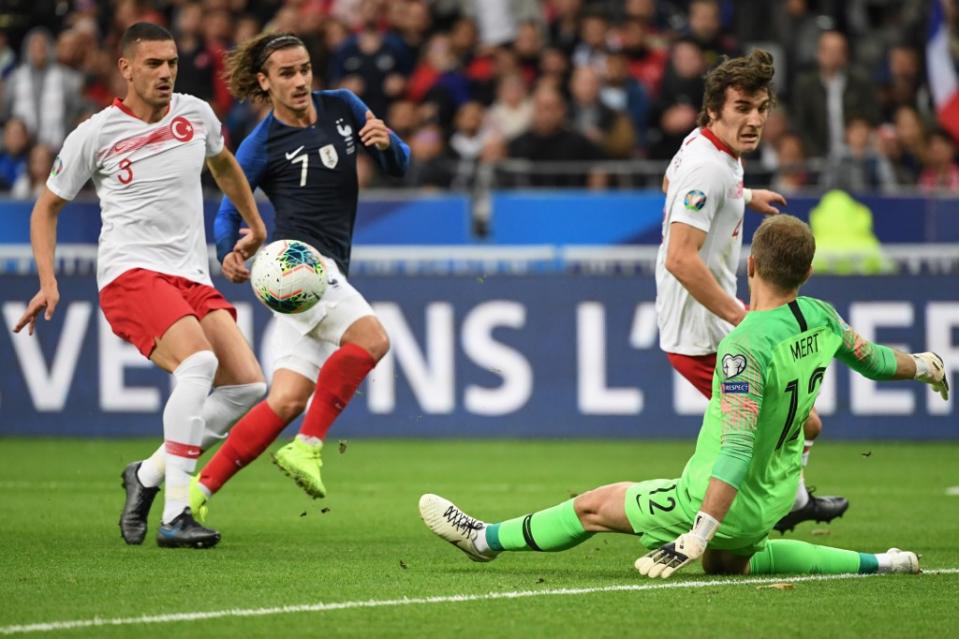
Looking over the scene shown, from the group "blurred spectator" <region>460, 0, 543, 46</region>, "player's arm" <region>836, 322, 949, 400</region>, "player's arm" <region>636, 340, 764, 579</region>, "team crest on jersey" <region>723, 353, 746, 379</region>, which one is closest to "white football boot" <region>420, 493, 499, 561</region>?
"player's arm" <region>636, 340, 764, 579</region>

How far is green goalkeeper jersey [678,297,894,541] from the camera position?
20.9ft

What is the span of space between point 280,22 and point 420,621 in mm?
12966

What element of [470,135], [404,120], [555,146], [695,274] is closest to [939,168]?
[555,146]

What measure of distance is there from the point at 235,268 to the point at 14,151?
9313 millimetres

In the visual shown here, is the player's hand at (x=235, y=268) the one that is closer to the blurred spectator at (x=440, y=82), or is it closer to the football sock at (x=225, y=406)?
the football sock at (x=225, y=406)

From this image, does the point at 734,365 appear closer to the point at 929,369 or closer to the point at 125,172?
the point at 929,369

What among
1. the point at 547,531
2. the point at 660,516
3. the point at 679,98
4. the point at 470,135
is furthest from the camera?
the point at 470,135

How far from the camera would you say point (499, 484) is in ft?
37.1

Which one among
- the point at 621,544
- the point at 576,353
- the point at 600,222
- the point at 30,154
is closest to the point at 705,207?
the point at 621,544

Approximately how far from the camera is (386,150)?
30.4ft

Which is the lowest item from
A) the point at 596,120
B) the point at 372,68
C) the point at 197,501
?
the point at 197,501

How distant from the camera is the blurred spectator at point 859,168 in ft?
52.9

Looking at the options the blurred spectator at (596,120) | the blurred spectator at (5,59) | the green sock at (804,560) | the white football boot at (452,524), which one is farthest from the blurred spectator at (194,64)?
the green sock at (804,560)

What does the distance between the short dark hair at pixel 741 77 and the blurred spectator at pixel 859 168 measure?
26.7 ft
